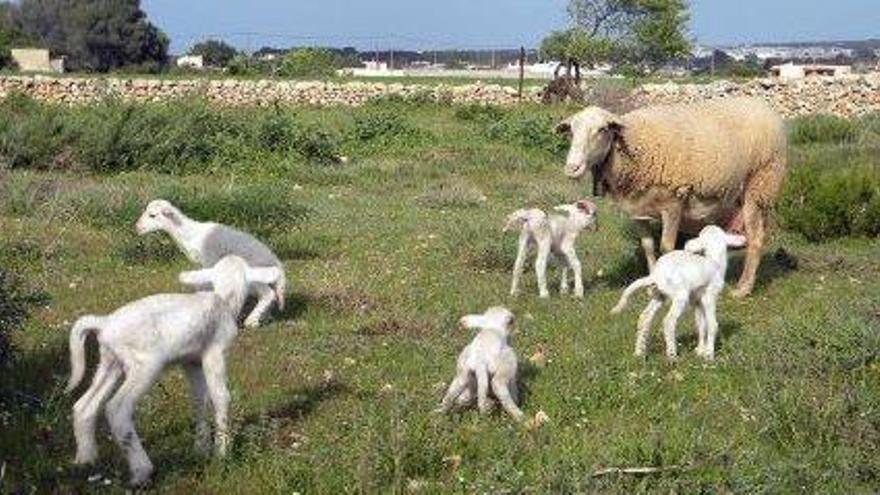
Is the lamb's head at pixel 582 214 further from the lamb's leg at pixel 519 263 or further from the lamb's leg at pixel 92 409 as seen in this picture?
the lamb's leg at pixel 92 409

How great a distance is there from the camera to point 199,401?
671cm

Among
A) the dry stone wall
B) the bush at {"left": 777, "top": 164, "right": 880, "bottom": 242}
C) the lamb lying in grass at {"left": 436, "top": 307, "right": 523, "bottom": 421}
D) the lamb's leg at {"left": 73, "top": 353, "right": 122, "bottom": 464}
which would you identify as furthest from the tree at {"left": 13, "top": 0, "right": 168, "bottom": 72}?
the lamb's leg at {"left": 73, "top": 353, "right": 122, "bottom": 464}

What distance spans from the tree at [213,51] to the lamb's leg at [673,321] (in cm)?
7711

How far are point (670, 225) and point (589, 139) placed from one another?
1.15 meters

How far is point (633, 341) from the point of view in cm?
954

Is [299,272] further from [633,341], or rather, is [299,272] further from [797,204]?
[797,204]

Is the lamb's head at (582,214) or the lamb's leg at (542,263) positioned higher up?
the lamb's head at (582,214)

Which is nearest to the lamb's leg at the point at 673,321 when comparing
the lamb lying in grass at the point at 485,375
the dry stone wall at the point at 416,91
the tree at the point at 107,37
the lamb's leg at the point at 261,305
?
the lamb lying in grass at the point at 485,375

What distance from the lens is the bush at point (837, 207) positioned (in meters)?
15.9

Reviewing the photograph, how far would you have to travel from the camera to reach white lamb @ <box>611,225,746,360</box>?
8.84 metres

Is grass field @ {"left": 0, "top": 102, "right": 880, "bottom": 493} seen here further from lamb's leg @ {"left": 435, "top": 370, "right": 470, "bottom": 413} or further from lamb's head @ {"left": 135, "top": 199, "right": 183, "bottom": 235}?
lamb's head @ {"left": 135, "top": 199, "right": 183, "bottom": 235}

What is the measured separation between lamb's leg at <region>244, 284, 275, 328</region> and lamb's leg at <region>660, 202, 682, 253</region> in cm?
383

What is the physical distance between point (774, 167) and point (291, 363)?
Result: 6232 millimetres

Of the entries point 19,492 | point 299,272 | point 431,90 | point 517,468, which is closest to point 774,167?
point 299,272
